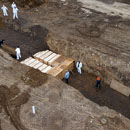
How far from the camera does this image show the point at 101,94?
1137 centimetres

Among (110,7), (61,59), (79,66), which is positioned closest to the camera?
(79,66)

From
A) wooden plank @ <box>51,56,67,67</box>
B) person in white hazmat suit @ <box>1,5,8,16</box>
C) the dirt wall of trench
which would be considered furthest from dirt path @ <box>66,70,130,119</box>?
person in white hazmat suit @ <box>1,5,8,16</box>

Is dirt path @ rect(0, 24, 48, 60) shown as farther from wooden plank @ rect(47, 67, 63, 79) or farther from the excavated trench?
wooden plank @ rect(47, 67, 63, 79)

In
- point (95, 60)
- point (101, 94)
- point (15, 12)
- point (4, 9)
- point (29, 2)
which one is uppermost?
point (29, 2)

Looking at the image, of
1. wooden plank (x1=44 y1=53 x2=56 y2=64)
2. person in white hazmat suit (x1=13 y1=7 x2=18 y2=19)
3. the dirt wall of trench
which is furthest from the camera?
person in white hazmat suit (x1=13 y1=7 x2=18 y2=19)

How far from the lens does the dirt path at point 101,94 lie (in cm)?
1066

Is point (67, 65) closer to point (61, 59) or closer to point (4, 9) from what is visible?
point (61, 59)

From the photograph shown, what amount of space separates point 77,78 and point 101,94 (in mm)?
2016

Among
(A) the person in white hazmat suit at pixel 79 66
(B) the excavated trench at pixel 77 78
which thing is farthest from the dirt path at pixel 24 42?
(A) the person in white hazmat suit at pixel 79 66

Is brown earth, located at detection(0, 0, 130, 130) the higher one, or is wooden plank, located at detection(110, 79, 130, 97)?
brown earth, located at detection(0, 0, 130, 130)

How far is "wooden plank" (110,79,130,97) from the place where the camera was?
36.5ft

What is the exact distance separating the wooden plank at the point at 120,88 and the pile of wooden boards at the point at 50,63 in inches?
123

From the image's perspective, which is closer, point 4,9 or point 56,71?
point 56,71

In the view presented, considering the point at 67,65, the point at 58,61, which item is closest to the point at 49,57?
the point at 58,61
